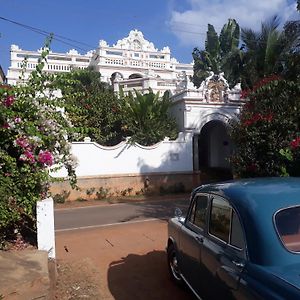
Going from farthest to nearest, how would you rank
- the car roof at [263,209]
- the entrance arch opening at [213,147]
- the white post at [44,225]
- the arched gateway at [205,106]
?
the entrance arch opening at [213,147], the arched gateway at [205,106], the white post at [44,225], the car roof at [263,209]

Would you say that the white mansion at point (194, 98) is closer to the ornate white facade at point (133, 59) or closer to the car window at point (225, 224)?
the ornate white facade at point (133, 59)

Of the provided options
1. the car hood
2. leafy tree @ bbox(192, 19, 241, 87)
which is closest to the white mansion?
leafy tree @ bbox(192, 19, 241, 87)

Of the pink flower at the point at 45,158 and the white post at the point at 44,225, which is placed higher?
the pink flower at the point at 45,158

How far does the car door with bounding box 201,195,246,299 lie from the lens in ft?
11.2

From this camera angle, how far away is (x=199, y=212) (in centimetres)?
489

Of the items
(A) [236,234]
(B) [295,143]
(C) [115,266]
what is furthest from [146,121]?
(A) [236,234]

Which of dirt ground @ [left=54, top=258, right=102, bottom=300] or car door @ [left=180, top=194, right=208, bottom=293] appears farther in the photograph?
dirt ground @ [left=54, top=258, right=102, bottom=300]

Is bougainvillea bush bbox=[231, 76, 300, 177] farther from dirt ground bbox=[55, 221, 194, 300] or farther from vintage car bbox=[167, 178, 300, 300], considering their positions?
vintage car bbox=[167, 178, 300, 300]

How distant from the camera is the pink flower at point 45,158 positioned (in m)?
6.46

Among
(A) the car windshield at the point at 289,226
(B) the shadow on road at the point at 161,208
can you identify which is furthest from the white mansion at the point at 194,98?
(A) the car windshield at the point at 289,226

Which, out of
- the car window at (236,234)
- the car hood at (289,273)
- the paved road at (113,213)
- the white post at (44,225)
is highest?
the car window at (236,234)

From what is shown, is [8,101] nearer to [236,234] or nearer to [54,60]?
[236,234]

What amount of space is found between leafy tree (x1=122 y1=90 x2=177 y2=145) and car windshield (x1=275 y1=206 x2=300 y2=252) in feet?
55.6

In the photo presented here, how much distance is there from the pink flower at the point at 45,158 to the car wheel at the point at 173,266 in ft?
7.90
